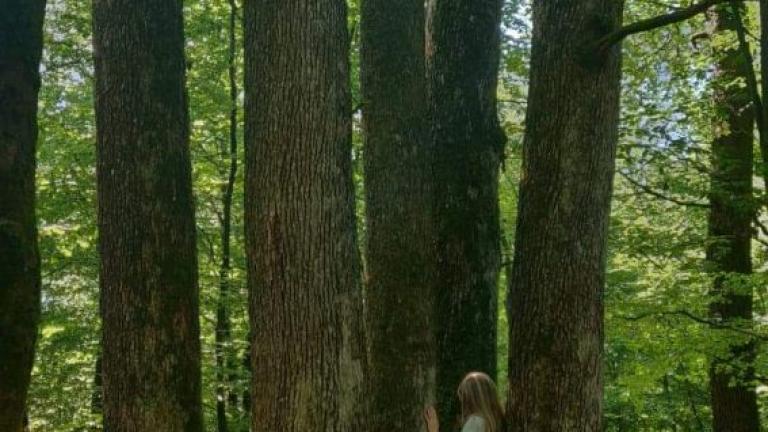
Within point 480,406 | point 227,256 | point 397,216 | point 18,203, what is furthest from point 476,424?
point 227,256

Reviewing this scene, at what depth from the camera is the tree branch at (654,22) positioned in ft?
12.6

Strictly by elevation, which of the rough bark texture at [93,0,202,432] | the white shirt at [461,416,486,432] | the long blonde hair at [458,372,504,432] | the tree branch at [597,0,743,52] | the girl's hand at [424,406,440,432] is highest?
the tree branch at [597,0,743,52]

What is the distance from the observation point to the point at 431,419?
565 cm

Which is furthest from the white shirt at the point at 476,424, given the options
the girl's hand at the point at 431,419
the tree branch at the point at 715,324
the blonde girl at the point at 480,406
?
the tree branch at the point at 715,324

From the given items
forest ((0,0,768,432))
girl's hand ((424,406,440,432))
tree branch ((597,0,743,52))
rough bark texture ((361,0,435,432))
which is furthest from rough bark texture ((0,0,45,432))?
tree branch ((597,0,743,52))

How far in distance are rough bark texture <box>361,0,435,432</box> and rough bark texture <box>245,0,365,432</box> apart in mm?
1856

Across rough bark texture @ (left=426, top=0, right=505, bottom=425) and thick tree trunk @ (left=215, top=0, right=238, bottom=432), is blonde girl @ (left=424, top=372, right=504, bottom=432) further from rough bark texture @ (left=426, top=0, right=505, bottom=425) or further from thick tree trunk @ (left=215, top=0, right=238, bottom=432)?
thick tree trunk @ (left=215, top=0, right=238, bottom=432)

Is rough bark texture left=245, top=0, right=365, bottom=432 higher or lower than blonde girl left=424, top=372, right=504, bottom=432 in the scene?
higher

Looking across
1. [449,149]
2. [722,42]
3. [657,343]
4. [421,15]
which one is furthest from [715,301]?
[421,15]

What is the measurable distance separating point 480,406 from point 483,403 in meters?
0.03

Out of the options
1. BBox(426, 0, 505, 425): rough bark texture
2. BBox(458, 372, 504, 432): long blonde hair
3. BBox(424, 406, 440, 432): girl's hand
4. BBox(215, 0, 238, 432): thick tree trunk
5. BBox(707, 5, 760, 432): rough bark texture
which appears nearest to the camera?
BBox(458, 372, 504, 432): long blonde hair

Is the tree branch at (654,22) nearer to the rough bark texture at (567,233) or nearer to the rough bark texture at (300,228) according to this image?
the rough bark texture at (567,233)

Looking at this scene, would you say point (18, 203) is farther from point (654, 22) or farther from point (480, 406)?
point (654, 22)

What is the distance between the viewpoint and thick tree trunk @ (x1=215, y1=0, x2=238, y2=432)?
1264 centimetres
